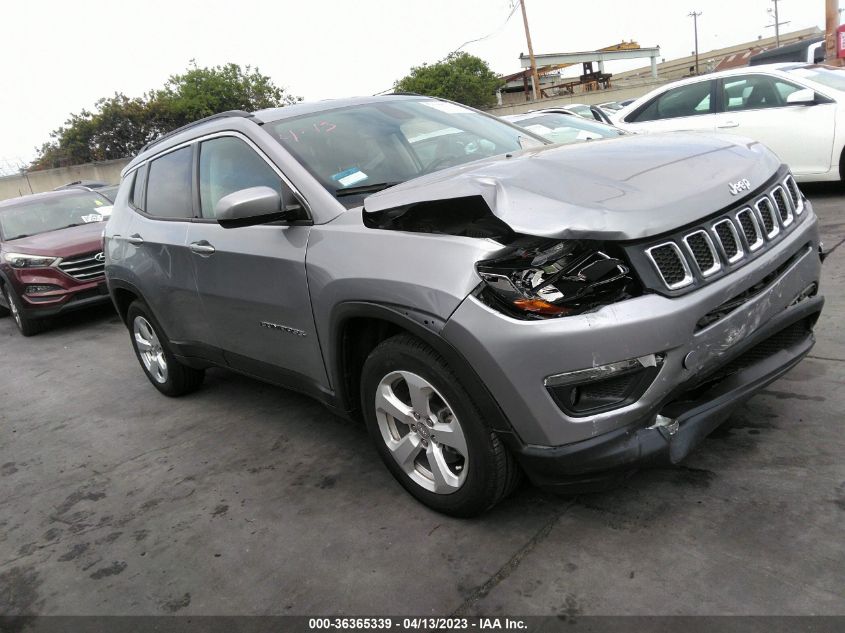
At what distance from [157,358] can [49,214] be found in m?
5.19

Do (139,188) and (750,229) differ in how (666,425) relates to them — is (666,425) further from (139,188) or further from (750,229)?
(139,188)

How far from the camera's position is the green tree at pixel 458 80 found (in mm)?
58312

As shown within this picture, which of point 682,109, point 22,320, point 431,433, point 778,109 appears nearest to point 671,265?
point 431,433

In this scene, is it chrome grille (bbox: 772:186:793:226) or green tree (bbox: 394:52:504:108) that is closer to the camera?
chrome grille (bbox: 772:186:793:226)

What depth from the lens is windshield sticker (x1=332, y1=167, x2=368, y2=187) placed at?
10.2 feet

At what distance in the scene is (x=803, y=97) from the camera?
7.25 meters

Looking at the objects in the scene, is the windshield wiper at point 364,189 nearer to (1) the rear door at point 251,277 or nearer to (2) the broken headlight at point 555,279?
(1) the rear door at point 251,277

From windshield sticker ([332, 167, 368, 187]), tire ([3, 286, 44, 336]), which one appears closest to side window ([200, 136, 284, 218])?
windshield sticker ([332, 167, 368, 187])

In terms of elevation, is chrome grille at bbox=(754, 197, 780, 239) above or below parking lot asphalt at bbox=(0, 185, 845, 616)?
above

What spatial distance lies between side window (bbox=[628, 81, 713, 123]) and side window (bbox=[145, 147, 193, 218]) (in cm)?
639

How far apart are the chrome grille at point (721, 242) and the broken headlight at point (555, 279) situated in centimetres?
13

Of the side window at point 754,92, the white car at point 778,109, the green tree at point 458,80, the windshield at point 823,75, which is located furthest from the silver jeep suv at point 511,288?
the green tree at point 458,80

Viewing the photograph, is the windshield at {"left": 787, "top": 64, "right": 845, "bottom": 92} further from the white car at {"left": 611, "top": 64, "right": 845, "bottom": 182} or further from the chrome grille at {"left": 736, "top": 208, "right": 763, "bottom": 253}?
the chrome grille at {"left": 736, "top": 208, "right": 763, "bottom": 253}

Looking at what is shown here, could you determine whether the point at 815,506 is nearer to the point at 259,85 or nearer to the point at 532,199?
the point at 532,199
